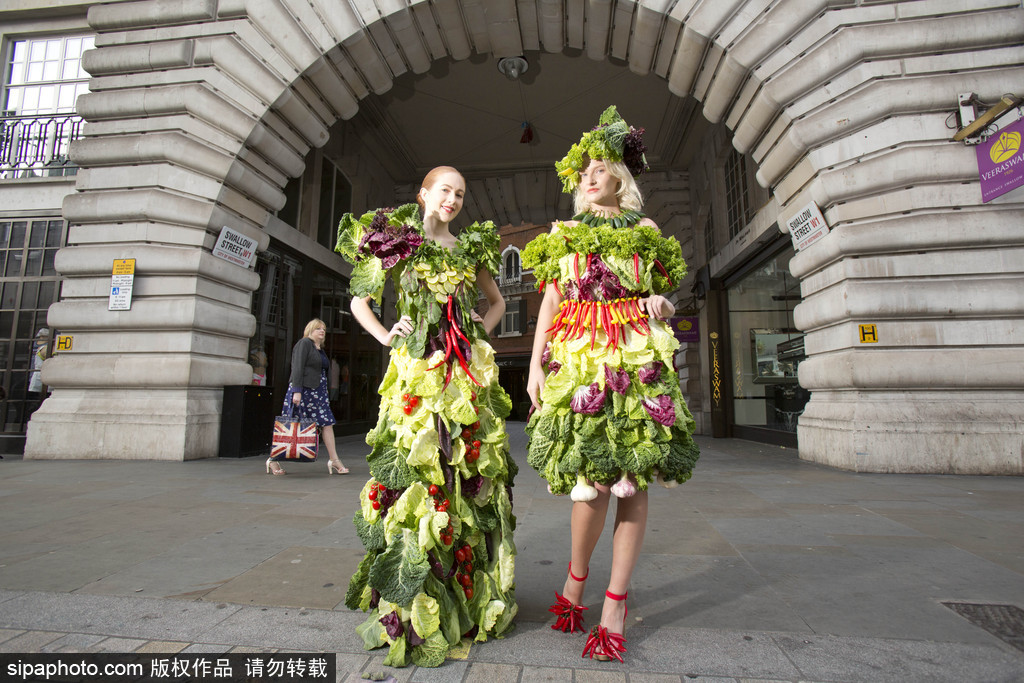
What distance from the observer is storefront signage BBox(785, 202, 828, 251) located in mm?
6523

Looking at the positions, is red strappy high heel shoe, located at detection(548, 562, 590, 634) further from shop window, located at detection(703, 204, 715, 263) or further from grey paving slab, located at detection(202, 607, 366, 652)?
shop window, located at detection(703, 204, 715, 263)

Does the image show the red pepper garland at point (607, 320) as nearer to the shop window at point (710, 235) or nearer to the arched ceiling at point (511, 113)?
the arched ceiling at point (511, 113)

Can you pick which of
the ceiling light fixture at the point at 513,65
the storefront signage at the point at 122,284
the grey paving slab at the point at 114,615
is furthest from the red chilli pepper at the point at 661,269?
the ceiling light fixture at the point at 513,65

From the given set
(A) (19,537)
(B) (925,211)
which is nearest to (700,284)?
(B) (925,211)

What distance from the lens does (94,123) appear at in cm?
763

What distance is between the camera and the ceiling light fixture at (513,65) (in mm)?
10062

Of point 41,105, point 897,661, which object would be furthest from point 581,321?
point 41,105

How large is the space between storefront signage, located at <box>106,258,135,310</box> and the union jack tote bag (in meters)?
3.01

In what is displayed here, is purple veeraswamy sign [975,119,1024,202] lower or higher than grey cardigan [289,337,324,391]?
higher

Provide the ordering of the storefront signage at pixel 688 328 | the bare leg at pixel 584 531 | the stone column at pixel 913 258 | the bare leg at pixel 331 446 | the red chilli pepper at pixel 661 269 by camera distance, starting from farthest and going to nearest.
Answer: the storefront signage at pixel 688 328 → the bare leg at pixel 331 446 → the stone column at pixel 913 258 → the red chilli pepper at pixel 661 269 → the bare leg at pixel 584 531

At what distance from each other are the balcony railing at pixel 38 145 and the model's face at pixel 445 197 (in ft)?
33.6

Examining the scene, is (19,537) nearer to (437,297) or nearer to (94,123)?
(437,297)

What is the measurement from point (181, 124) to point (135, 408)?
3936 mm

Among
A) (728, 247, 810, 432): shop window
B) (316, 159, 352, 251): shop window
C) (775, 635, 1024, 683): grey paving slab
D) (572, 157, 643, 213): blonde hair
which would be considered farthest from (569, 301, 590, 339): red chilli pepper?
(316, 159, 352, 251): shop window
